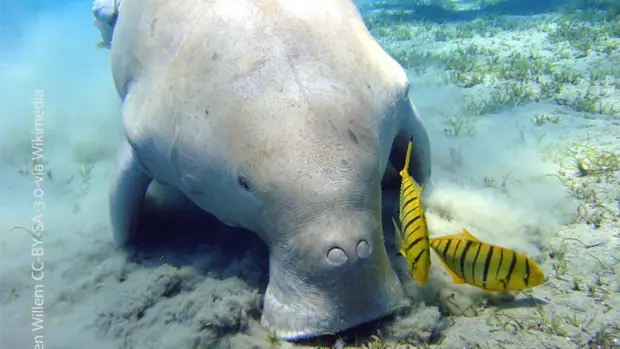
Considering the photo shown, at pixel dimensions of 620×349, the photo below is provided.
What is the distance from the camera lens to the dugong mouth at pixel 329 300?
2213mm

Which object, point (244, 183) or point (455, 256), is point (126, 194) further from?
point (455, 256)

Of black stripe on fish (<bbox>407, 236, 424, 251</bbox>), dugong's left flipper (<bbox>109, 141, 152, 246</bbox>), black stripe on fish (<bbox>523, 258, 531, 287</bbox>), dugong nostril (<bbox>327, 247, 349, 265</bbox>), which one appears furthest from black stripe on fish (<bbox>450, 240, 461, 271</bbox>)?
dugong's left flipper (<bbox>109, 141, 152, 246</bbox>)

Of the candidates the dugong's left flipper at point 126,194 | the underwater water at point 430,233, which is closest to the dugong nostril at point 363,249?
the underwater water at point 430,233

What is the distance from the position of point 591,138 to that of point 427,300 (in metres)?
3.54

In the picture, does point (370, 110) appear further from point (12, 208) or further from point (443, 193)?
point (12, 208)

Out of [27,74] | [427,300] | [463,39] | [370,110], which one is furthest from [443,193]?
[27,74]

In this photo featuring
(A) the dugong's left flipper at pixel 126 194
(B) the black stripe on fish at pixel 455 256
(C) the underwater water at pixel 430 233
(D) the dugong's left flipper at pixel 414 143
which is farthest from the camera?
(A) the dugong's left flipper at pixel 126 194

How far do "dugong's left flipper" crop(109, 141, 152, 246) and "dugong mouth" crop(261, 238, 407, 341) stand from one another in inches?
67.1

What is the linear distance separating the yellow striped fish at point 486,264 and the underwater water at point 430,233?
0.31 m

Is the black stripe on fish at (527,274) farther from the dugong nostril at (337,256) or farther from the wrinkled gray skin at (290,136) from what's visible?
the dugong nostril at (337,256)

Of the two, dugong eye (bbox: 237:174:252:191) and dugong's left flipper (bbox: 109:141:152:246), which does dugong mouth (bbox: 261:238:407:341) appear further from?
dugong's left flipper (bbox: 109:141:152:246)

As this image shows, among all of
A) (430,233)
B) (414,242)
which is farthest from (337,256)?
(430,233)

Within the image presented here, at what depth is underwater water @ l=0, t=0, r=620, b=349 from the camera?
2.49 m

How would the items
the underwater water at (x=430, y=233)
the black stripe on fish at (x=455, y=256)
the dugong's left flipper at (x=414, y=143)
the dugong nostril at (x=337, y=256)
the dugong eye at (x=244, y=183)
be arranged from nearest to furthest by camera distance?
the dugong nostril at (x=337, y=256), the black stripe on fish at (x=455, y=256), the dugong eye at (x=244, y=183), the underwater water at (x=430, y=233), the dugong's left flipper at (x=414, y=143)
